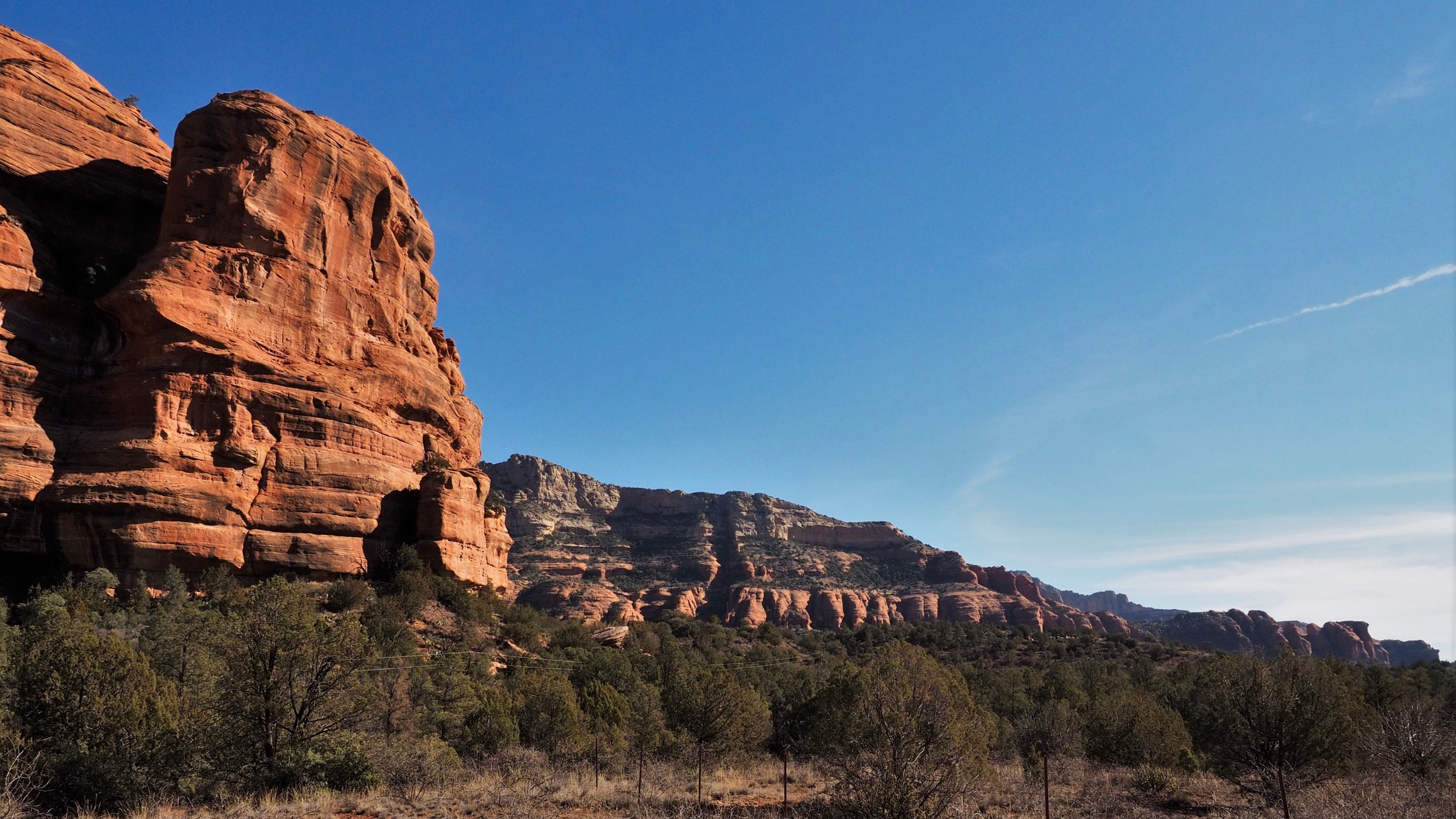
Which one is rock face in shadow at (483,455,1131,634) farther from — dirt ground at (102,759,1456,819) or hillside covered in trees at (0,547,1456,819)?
dirt ground at (102,759,1456,819)

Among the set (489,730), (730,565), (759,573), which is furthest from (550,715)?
(730,565)

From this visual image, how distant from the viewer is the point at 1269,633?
13550 centimetres

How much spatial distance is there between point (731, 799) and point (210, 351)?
33064 millimetres

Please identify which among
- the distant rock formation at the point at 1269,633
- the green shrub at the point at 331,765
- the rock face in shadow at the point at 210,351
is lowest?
the distant rock formation at the point at 1269,633

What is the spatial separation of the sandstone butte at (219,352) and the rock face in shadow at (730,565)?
4348 cm

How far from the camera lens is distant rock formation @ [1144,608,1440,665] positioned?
131 m

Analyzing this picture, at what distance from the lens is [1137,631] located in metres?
115

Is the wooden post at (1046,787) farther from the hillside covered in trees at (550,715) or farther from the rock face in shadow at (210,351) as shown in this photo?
the rock face in shadow at (210,351)

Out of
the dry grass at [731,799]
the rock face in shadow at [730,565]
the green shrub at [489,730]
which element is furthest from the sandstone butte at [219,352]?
the rock face in shadow at [730,565]

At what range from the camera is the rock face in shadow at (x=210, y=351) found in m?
32.4

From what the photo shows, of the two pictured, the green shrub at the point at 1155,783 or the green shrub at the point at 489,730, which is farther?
the green shrub at the point at 489,730

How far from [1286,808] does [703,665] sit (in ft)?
102

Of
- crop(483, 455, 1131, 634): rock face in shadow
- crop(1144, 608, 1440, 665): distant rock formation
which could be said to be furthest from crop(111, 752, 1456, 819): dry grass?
crop(1144, 608, 1440, 665): distant rock formation

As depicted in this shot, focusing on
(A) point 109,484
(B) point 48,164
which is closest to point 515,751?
(A) point 109,484
